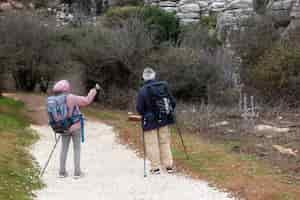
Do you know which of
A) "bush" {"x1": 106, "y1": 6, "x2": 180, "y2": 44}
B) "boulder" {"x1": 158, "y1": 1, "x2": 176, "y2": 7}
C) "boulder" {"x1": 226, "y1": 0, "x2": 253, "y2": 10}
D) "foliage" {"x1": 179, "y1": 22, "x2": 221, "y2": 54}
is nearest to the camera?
"foliage" {"x1": 179, "y1": 22, "x2": 221, "y2": 54}

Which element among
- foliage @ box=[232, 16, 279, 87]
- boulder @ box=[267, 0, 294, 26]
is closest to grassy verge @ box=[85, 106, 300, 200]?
foliage @ box=[232, 16, 279, 87]

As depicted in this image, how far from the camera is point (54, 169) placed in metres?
10.6

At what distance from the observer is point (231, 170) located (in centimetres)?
963

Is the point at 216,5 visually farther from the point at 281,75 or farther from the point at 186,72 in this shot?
the point at 281,75

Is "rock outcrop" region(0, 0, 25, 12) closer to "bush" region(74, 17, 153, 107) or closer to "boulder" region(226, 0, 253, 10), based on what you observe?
"bush" region(74, 17, 153, 107)

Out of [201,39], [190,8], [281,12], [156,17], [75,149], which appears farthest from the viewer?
[190,8]

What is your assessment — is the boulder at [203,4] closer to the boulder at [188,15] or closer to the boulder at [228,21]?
the boulder at [188,15]

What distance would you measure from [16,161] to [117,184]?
107 inches

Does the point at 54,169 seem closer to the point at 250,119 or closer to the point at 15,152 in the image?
the point at 15,152

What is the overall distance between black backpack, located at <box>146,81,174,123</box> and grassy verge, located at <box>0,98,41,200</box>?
2247mm

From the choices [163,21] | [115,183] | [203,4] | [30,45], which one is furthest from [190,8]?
[115,183]

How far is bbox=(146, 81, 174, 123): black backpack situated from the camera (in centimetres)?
934

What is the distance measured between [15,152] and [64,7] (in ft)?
115

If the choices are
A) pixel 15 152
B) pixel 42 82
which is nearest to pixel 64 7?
pixel 42 82
